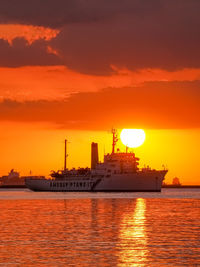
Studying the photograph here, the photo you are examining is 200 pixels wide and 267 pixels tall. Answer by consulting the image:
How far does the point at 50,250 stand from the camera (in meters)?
45.1

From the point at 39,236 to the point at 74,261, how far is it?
591 inches

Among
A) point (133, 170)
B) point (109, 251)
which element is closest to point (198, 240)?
point (109, 251)

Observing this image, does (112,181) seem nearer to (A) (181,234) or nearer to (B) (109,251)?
(A) (181,234)

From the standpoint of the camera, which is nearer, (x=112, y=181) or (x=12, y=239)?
(x=12, y=239)

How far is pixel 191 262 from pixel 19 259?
11145 millimetres

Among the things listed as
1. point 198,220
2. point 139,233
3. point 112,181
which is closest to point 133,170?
point 112,181

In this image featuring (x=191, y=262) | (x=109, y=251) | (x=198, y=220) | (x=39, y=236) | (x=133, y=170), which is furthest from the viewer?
(x=133, y=170)

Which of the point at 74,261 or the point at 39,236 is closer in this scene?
the point at 74,261

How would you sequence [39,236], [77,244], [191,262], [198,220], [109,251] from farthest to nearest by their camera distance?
[198,220], [39,236], [77,244], [109,251], [191,262]

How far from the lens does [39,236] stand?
179ft

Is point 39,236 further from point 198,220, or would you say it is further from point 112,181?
point 112,181

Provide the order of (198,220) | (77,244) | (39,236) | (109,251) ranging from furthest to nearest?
1. (198,220)
2. (39,236)
3. (77,244)
4. (109,251)

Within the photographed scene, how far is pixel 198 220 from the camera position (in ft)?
246

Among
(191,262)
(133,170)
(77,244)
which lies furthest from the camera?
(133,170)
